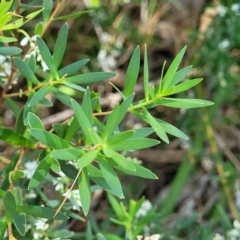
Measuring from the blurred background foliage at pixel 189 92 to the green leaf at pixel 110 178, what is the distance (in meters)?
0.98

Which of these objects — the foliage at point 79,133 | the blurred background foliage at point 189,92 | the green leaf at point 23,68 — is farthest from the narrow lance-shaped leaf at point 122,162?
the blurred background foliage at point 189,92

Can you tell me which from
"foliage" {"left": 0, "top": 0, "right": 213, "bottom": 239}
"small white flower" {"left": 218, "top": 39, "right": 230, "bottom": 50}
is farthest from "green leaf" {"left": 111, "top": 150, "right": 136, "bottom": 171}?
"small white flower" {"left": 218, "top": 39, "right": 230, "bottom": 50}

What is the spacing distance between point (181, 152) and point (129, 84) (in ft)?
4.89

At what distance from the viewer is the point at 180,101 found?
106 cm

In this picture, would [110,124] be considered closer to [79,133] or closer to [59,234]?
[79,133]

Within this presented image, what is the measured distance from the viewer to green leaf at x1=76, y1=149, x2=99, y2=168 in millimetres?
954

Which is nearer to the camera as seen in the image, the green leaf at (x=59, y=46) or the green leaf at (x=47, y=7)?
the green leaf at (x=59, y=46)

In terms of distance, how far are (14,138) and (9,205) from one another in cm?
17

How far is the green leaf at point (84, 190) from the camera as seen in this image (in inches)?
40.2

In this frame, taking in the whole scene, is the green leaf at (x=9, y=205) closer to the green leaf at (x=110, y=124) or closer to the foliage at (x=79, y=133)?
the foliage at (x=79, y=133)

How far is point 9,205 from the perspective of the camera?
3.61 ft

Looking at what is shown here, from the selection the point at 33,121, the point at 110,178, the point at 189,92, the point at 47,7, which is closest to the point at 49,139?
the point at 33,121

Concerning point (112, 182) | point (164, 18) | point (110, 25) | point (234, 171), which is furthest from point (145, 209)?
point (164, 18)

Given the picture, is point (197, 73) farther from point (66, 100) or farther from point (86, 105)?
point (86, 105)
